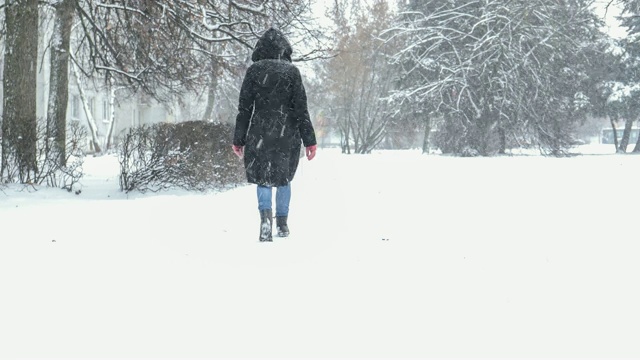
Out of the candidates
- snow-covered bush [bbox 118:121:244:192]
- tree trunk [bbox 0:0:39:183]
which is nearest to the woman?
snow-covered bush [bbox 118:121:244:192]

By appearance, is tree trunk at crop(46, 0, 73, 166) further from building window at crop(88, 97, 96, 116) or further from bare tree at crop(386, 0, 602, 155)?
building window at crop(88, 97, 96, 116)

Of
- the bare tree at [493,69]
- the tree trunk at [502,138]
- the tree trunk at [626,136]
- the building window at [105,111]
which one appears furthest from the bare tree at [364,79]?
the tree trunk at [626,136]

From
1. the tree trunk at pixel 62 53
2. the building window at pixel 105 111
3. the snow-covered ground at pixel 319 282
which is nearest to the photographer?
the snow-covered ground at pixel 319 282

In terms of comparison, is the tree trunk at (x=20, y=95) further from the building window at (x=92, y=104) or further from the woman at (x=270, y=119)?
the building window at (x=92, y=104)

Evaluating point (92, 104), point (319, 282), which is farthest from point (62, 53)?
point (92, 104)

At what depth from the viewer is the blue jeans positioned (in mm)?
5520

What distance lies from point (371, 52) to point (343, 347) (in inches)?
1391

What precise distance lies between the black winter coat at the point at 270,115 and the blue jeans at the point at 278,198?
104 millimetres

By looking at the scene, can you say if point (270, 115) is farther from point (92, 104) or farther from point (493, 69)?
point (92, 104)

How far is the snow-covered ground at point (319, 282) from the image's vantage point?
286 cm

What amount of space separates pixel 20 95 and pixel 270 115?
564 centimetres

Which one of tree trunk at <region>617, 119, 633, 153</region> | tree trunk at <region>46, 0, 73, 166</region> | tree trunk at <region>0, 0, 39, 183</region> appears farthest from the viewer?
tree trunk at <region>617, 119, 633, 153</region>

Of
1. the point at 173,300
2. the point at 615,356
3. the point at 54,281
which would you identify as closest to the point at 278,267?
the point at 173,300

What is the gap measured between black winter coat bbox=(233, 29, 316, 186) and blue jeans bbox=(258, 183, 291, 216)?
10 cm
